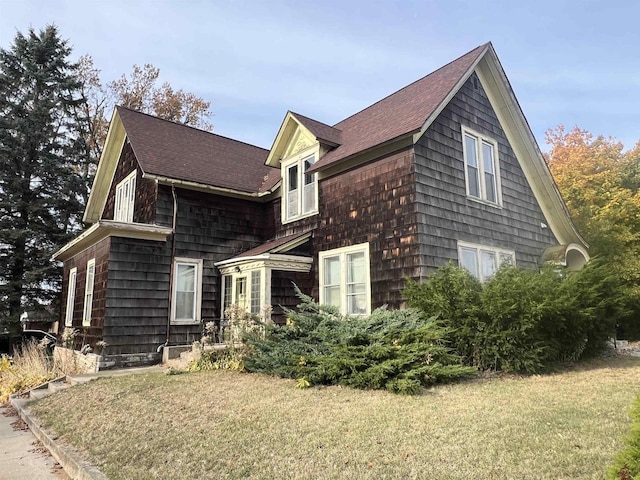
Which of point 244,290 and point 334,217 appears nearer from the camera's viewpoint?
point 334,217

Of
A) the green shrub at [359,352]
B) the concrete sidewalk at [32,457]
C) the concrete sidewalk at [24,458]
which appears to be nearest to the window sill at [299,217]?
the green shrub at [359,352]

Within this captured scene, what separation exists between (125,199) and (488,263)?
12.1 m

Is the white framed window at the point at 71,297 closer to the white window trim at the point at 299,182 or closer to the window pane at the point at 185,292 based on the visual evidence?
the window pane at the point at 185,292

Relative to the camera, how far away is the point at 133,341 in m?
11.9

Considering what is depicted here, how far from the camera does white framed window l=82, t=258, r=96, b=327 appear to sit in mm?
13133

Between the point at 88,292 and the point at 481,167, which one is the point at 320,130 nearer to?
the point at 481,167

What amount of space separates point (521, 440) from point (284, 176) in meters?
11.0

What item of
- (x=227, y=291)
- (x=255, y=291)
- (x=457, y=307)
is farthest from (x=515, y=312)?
(x=227, y=291)

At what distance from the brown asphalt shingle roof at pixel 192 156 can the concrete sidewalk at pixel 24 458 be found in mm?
7685

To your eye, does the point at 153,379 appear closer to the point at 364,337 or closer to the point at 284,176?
the point at 364,337

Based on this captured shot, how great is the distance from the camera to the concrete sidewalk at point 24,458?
511cm

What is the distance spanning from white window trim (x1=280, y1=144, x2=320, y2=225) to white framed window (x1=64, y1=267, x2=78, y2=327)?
765cm

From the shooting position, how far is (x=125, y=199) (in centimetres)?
1567

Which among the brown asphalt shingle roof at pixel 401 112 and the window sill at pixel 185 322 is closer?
the brown asphalt shingle roof at pixel 401 112
